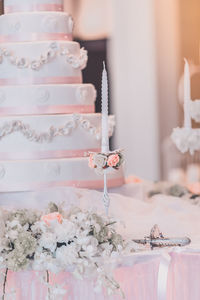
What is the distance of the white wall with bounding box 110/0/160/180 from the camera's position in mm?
10555

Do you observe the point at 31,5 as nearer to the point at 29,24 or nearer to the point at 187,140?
the point at 29,24

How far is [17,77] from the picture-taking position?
184 inches

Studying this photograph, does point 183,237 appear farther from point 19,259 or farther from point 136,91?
point 136,91

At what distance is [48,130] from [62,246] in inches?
53.9

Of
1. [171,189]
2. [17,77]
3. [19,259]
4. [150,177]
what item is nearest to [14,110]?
[17,77]

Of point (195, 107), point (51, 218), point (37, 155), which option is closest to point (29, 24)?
point (37, 155)

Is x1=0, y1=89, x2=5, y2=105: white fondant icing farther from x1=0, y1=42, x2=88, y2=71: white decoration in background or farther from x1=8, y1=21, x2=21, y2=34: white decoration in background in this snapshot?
x1=8, y1=21, x2=21, y2=34: white decoration in background

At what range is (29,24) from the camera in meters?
4.76

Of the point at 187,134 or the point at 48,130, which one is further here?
the point at 48,130

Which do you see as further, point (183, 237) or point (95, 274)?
point (183, 237)

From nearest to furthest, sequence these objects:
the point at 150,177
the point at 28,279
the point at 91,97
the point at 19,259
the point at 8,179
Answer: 1. the point at 19,259
2. the point at 28,279
3. the point at 8,179
4. the point at 91,97
5. the point at 150,177

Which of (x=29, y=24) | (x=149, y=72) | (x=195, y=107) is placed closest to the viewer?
(x=195, y=107)

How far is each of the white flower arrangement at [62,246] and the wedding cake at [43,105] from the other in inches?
44.1

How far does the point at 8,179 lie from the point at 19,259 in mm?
1357
